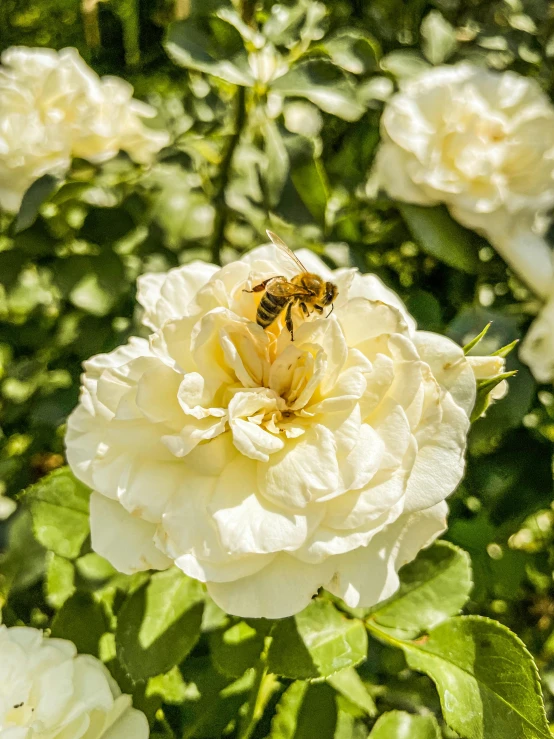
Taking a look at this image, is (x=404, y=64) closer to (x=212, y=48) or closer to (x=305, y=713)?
(x=212, y=48)

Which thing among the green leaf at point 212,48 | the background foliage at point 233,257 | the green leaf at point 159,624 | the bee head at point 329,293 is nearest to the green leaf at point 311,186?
the background foliage at point 233,257

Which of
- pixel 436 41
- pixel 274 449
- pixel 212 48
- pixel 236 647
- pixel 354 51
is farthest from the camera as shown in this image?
pixel 436 41

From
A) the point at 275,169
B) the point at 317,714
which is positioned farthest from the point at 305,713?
the point at 275,169

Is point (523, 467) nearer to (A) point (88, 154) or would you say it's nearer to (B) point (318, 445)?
(B) point (318, 445)

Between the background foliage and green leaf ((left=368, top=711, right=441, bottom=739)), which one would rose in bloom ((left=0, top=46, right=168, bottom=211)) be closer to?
the background foliage

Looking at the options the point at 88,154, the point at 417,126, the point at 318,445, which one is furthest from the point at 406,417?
the point at 88,154

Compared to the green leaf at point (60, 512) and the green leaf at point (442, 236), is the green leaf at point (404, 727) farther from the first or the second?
the green leaf at point (442, 236)
